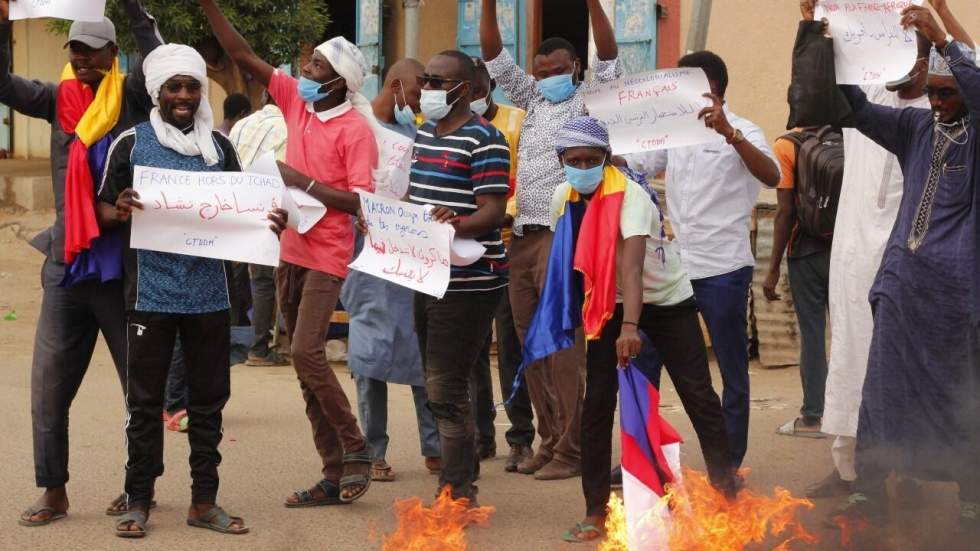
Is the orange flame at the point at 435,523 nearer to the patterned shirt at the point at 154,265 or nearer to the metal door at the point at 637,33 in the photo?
the patterned shirt at the point at 154,265

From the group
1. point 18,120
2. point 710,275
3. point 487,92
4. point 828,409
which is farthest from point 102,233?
point 18,120

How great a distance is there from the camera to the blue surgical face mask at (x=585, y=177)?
563cm

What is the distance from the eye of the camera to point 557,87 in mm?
6992

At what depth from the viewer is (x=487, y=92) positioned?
22.5 feet

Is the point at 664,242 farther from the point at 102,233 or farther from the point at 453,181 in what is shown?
the point at 102,233

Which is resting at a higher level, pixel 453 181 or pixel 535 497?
pixel 453 181

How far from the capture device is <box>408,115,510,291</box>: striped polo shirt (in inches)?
234

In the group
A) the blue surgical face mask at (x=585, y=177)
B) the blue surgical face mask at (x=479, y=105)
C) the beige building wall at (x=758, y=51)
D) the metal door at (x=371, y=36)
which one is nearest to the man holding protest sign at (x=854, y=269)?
the blue surgical face mask at (x=585, y=177)

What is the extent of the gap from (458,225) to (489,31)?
1.87 m

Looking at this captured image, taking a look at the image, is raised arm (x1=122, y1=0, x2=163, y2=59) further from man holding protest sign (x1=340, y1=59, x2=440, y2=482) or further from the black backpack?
the black backpack

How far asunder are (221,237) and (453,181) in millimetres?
1035

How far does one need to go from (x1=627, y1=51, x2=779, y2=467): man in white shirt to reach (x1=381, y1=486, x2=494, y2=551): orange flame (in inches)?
54.0

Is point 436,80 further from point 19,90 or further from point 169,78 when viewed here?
point 19,90

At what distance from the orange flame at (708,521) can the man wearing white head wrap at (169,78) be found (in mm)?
2274
